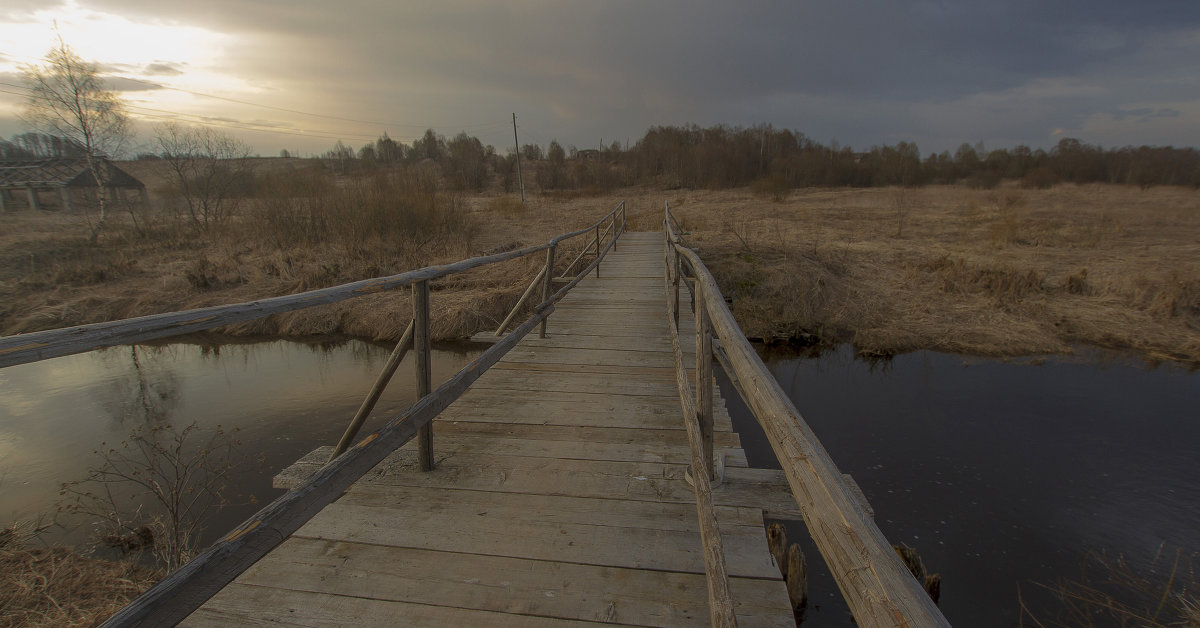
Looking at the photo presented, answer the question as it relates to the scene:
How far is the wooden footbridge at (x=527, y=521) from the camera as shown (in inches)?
44.9

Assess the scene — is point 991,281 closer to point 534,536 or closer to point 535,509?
point 535,509

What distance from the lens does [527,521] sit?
2.35 m

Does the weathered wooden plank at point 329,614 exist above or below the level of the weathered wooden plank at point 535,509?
below

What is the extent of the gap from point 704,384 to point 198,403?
8.52 metres

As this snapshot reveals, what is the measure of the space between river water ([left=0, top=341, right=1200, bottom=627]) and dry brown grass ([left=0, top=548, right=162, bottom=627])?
91 cm

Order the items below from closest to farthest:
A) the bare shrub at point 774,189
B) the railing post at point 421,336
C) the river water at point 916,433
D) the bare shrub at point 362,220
→ the railing post at point 421,336, the river water at point 916,433, the bare shrub at point 362,220, the bare shrub at point 774,189

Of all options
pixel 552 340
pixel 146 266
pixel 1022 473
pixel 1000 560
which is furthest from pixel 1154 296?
pixel 146 266

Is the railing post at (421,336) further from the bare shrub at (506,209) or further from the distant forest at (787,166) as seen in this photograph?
the distant forest at (787,166)

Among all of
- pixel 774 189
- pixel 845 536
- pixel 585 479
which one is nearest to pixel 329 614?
pixel 585 479

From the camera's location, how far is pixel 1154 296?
1070cm

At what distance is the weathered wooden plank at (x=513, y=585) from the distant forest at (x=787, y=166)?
32156mm

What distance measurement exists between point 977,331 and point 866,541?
1167cm

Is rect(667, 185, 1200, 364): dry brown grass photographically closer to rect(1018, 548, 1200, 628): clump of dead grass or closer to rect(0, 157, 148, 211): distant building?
rect(1018, 548, 1200, 628): clump of dead grass

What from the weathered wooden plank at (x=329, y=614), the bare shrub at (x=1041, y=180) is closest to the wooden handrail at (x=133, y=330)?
the weathered wooden plank at (x=329, y=614)
